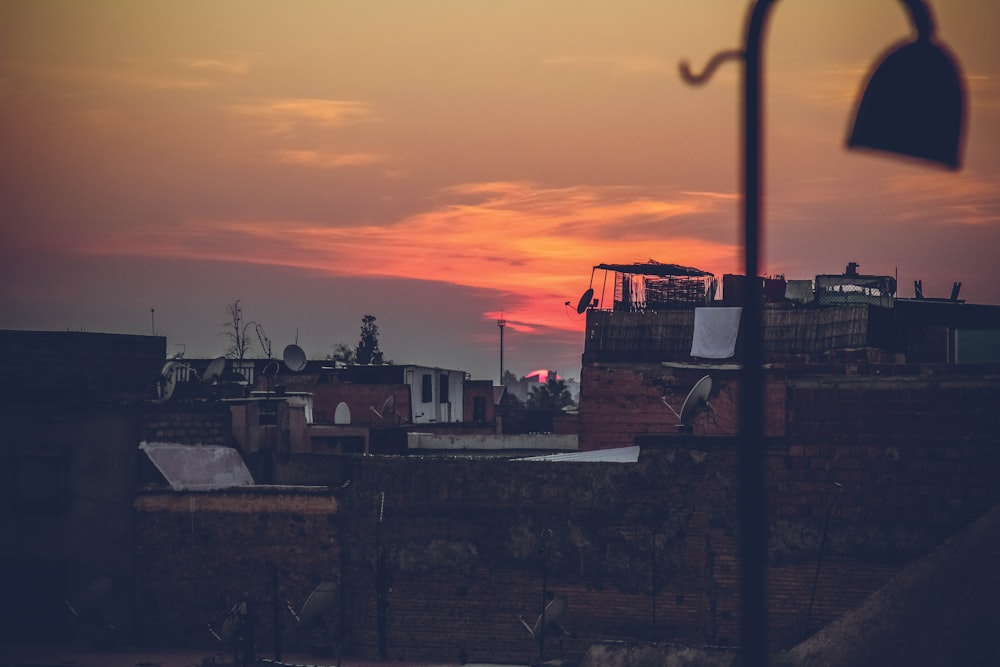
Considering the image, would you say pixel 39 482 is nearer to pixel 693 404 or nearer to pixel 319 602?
pixel 319 602

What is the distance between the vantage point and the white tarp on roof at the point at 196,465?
27.9 m

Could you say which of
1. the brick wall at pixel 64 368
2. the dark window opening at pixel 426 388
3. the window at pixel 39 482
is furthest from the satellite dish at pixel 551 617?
the dark window opening at pixel 426 388

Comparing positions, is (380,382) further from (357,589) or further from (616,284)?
(357,589)

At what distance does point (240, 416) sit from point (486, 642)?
29.0ft

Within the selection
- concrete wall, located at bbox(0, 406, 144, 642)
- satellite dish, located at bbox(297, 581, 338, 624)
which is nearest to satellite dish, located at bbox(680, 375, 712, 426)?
satellite dish, located at bbox(297, 581, 338, 624)

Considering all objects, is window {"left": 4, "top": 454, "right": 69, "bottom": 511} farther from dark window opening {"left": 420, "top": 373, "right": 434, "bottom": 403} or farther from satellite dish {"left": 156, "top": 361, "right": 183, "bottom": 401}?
dark window opening {"left": 420, "top": 373, "right": 434, "bottom": 403}

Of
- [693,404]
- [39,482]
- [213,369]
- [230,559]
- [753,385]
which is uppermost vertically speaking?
[213,369]

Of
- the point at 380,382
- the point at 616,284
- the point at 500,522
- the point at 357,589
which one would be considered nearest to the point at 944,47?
the point at 500,522

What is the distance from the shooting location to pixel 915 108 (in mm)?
5434

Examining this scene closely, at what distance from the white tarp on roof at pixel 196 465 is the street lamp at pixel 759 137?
23.0 meters

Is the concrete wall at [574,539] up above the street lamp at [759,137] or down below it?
below

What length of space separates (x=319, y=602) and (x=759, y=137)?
21.1 metres

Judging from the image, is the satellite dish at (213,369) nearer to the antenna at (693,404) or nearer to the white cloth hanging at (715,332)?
the antenna at (693,404)

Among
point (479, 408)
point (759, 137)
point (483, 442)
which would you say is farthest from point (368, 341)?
point (759, 137)
